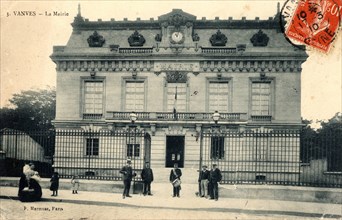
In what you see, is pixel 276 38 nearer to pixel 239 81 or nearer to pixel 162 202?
pixel 239 81

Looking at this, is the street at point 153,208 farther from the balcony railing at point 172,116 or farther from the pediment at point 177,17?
the pediment at point 177,17

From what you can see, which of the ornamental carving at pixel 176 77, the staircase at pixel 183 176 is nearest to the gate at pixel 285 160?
the staircase at pixel 183 176

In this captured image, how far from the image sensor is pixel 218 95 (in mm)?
29656

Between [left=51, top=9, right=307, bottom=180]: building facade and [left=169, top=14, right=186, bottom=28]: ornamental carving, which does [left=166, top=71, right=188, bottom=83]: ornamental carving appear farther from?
[left=169, top=14, right=186, bottom=28]: ornamental carving

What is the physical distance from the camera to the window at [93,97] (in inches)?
1184

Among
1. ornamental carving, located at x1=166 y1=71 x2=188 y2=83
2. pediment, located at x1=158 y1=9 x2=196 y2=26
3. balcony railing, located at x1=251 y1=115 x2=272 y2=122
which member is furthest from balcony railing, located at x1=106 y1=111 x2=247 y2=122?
pediment, located at x1=158 y1=9 x2=196 y2=26

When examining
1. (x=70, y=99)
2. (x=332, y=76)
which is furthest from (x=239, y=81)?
(x=332, y=76)

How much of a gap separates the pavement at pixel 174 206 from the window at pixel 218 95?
14439mm

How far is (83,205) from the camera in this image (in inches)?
555

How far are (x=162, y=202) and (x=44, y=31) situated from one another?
338 inches

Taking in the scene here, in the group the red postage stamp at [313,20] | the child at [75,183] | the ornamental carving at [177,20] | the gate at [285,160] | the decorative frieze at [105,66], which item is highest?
the ornamental carving at [177,20]

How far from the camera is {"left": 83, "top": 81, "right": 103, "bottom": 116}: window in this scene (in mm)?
30078

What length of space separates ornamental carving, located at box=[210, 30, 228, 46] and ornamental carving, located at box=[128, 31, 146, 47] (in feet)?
17.2

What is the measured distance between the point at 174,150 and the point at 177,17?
9973mm
